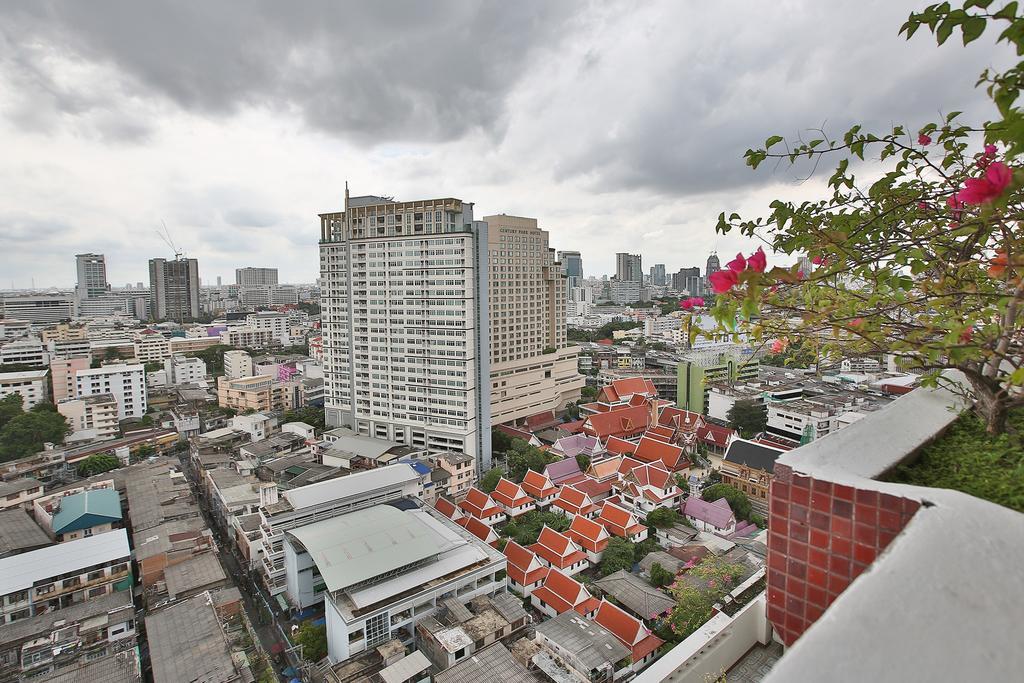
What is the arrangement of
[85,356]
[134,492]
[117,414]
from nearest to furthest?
[134,492] → [117,414] → [85,356]

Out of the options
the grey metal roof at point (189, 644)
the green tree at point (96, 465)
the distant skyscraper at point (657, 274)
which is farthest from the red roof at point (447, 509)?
the distant skyscraper at point (657, 274)

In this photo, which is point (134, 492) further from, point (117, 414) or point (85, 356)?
point (85, 356)

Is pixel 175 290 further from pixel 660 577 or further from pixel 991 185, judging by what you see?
pixel 991 185

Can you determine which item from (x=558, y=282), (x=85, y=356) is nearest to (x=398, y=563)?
(x=558, y=282)

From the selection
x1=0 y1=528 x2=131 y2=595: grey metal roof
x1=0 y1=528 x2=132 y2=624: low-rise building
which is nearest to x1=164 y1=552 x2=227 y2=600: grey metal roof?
x1=0 y1=528 x2=132 y2=624: low-rise building

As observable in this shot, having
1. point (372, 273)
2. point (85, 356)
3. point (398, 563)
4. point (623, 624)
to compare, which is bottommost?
point (623, 624)

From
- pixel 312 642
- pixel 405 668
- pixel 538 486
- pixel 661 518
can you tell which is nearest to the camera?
pixel 405 668

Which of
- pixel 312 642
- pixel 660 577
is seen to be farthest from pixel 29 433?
pixel 660 577
